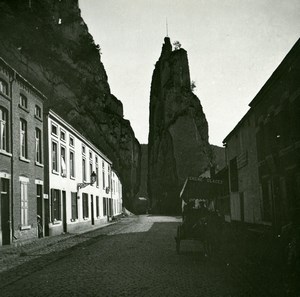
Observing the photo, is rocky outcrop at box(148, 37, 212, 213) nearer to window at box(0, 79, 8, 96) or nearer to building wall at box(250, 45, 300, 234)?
building wall at box(250, 45, 300, 234)

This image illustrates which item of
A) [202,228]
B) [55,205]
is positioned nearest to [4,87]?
[55,205]

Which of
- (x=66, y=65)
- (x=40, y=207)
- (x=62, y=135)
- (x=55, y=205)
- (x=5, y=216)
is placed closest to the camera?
(x=5, y=216)

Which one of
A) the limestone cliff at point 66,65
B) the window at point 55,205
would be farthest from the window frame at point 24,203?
the limestone cliff at point 66,65

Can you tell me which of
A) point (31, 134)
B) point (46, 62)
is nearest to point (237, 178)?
point (31, 134)

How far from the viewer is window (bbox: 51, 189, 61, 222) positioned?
2329 cm

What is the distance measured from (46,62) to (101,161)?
14645 mm

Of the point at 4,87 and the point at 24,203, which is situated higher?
the point at 4,87

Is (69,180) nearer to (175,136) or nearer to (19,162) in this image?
(19,162)

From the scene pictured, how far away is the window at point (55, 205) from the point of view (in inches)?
917

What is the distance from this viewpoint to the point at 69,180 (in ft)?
89.8

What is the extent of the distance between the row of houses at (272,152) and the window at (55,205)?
33.6ft

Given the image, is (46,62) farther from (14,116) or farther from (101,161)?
(14,116)

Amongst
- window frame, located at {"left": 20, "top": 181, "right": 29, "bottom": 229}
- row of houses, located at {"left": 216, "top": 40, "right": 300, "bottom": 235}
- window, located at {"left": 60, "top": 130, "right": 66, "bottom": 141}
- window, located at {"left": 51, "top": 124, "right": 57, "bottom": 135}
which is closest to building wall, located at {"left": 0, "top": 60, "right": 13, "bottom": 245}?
window frame, located at {"left": 20, "top": 181, "right": 29, "bottom": 229}

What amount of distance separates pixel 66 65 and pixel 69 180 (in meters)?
28.0
